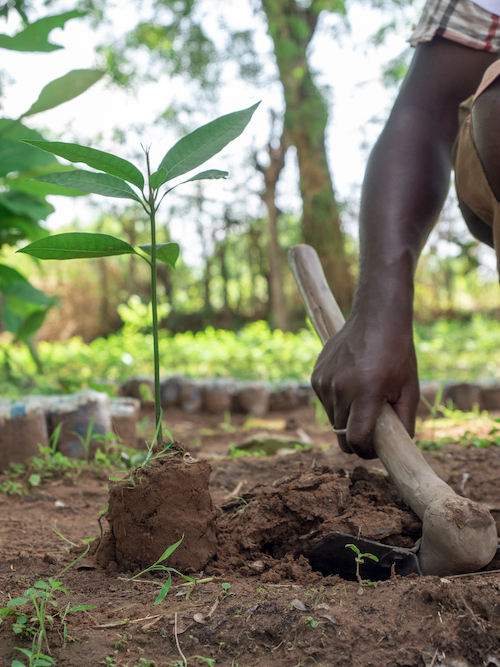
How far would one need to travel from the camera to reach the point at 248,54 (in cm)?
930

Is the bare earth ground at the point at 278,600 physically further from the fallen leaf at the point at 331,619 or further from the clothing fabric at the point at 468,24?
the clothing fabric at the point at 468,24

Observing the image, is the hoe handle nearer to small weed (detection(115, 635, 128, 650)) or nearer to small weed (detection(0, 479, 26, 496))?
small weed (detection(115, 635, 128, 650))

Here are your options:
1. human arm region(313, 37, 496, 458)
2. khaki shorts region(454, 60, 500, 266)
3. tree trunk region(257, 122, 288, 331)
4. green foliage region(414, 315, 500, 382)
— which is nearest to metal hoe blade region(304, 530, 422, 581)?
human arm region(313, 37, 496, 458)

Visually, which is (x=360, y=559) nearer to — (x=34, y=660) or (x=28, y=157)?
(x=34, y=660)

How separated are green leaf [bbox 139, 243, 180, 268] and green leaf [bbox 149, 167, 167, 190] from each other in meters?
0.13

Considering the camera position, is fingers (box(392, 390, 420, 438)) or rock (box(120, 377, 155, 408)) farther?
rock (box(120, 377, 155, 408))

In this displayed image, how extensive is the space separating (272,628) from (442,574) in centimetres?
40

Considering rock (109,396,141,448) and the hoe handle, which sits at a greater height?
the hoe handle

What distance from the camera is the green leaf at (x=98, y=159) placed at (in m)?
1.08

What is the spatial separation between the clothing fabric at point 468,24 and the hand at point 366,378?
1.03m

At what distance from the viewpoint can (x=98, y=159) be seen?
1133 mm

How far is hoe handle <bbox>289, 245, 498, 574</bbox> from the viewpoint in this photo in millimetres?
1085

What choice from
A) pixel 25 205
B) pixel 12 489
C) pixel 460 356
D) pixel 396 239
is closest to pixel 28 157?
pixel 25 205

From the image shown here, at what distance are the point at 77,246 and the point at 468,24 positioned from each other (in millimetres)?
1527
